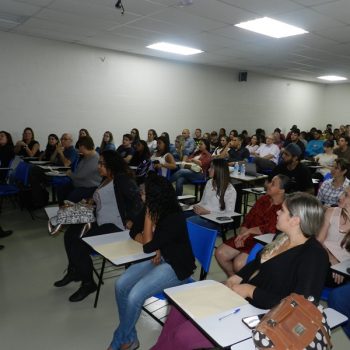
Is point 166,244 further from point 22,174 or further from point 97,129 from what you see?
point 97,129

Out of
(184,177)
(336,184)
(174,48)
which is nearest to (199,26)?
(174,48)

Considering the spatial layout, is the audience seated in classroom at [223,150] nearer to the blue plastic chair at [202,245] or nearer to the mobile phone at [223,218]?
the mobile phone at [223,218]

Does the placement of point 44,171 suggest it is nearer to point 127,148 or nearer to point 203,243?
point 127,148

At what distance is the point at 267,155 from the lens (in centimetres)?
Answer: 770

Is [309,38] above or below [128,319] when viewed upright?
above

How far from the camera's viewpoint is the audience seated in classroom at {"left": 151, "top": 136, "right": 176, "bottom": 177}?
5996 mm

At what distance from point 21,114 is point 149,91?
309cm

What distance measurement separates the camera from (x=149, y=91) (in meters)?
8.51

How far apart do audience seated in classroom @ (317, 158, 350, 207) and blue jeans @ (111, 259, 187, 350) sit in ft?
7.48

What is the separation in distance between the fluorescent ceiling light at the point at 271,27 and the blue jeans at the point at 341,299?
3.94m

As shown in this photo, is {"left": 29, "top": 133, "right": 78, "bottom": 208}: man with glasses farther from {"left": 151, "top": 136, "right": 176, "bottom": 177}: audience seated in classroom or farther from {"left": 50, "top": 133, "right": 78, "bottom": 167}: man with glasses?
{"left": 151, "top": 136, "right": 176, "bottom": 177}: audience seated in classroom

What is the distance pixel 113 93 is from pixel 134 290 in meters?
6.48

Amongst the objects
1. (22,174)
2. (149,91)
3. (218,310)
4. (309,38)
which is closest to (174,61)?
(149,91)

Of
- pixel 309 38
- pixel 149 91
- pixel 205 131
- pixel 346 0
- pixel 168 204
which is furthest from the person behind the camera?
pixel 205 131
